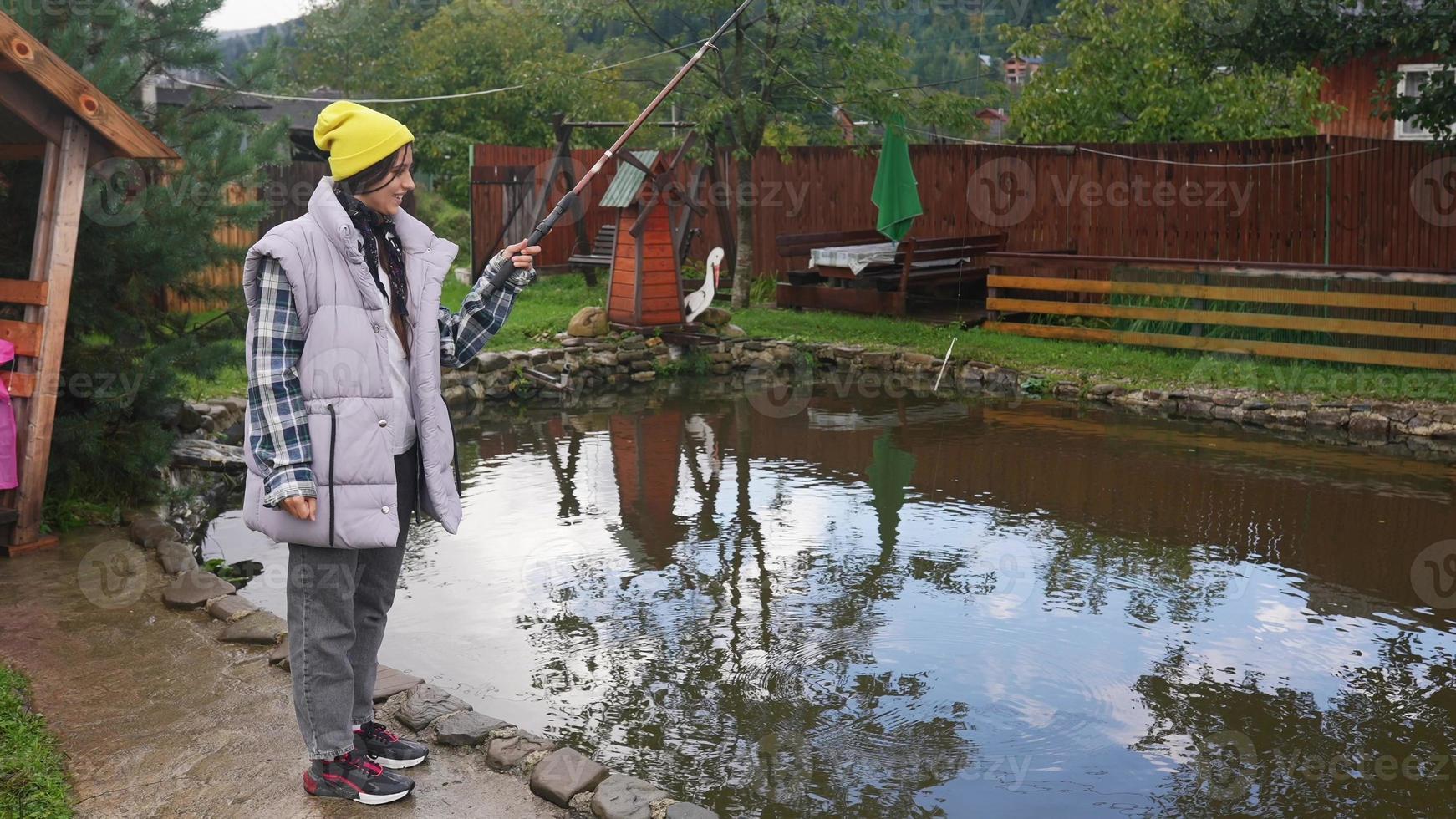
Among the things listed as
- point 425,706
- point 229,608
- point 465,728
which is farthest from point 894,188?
point 465,728

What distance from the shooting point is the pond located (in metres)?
4.53

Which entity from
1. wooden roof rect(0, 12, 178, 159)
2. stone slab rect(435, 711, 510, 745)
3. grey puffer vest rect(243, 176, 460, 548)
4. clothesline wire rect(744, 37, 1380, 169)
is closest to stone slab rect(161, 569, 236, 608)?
stone slab rect(435, 711, 510, 745)

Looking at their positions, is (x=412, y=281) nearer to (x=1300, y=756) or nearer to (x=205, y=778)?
(x=205, y=778)

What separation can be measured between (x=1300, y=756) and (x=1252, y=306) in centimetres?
874

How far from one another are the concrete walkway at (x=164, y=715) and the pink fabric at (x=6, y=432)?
438mm

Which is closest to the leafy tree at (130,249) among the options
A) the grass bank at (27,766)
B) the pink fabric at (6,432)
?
the pink fabric at (6,432)

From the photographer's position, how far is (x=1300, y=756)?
4.62 m

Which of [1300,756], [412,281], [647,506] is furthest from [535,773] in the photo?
[647,506]

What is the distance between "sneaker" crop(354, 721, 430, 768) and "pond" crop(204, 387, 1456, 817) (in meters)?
0.87

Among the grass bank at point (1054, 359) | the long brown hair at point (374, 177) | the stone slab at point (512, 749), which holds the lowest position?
the stone slab at point (512, 749)

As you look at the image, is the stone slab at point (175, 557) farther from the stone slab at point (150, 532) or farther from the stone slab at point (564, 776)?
the stone slab at point (564, 776)

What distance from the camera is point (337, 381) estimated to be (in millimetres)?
3395

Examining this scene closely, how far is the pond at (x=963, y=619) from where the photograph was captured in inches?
178

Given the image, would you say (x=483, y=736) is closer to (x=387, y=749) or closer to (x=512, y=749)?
(x=512, y=749)
